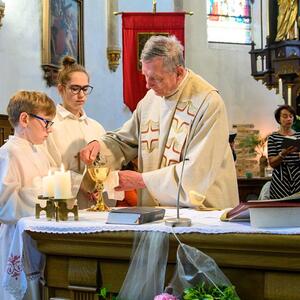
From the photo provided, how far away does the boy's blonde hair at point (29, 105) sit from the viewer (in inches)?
119

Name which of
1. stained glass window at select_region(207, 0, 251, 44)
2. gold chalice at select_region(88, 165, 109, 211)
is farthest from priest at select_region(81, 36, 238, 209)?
stained glass window at select_region(207, 0, 251, 44)

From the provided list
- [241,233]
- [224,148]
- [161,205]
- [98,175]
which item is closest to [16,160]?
[98,175]

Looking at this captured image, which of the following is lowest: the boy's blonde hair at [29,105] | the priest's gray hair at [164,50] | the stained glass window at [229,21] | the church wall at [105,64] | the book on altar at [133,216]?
the book on altar at [133,216]

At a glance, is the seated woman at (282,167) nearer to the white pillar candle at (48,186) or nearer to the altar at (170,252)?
the altar at (170,252)

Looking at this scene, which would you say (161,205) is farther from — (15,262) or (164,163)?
(15,262)

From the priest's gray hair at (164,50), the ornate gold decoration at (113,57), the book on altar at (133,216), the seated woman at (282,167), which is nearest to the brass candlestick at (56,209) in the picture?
the book on altar at (133,216)

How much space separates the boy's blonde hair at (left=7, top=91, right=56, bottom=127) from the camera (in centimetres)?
301

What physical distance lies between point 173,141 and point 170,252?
1194 mm

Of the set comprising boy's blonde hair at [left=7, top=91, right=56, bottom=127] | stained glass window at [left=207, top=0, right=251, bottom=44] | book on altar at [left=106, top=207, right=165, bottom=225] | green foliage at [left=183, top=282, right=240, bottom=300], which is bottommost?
green foliage at [left=183, top=282, right=240, bottom=300]

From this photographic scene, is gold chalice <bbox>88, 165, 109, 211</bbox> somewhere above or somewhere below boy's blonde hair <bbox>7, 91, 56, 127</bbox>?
below

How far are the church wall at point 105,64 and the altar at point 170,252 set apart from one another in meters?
5.69

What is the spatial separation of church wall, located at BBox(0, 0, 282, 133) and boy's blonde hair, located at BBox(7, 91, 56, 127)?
16.6 feet

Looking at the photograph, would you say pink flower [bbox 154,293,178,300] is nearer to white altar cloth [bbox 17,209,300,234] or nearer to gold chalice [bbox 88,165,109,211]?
white altar cloth [bbox 17,209,300,234]

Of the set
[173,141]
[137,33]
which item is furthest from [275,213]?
[137,33]
